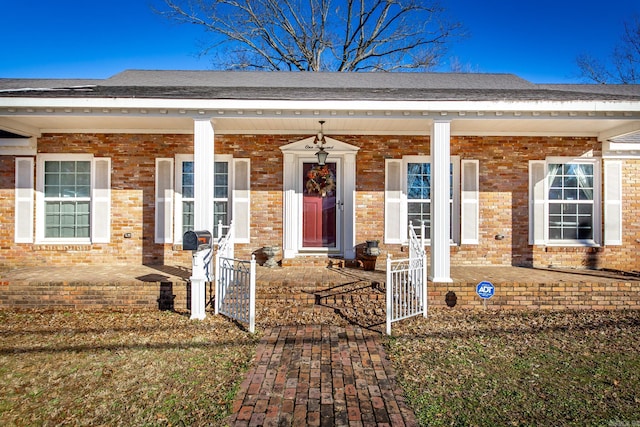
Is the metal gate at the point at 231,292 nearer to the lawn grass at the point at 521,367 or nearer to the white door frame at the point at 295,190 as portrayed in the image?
the lawn grass at the point at 521,367

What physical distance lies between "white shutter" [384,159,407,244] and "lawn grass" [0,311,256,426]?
4029 mm

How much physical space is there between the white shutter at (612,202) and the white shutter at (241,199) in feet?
24.6

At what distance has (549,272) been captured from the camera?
7.17 m

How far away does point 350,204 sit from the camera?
7.98 m

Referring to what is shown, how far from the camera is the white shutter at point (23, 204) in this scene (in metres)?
7.82

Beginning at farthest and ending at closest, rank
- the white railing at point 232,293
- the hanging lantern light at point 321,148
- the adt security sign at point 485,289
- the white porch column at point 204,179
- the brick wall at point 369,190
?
the brick wall at point 369,190 → the hanging lantern light at point 321,148 → the white porch column at point 204,179 → the adt security sign at point 485,289 → the white railing at point 232,293

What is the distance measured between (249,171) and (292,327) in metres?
3.86

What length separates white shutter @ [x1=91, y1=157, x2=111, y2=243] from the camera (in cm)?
790

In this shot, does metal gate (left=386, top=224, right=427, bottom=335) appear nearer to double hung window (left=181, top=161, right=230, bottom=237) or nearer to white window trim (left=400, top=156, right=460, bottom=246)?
white window trim (left=400, top=156, right=460, bottom=246)

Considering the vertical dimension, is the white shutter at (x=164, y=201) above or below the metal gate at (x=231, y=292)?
above

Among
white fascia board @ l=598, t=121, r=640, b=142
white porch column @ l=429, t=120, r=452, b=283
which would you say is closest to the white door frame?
white porch column @ l=429, t=120, r=452, b=283

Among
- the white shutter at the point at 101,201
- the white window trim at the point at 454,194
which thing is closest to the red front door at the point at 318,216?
the white window trim at the point at 454,194

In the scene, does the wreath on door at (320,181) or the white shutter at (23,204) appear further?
the wreath on door at (320,181)

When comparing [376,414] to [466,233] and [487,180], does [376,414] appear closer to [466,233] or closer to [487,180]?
[466,233]
